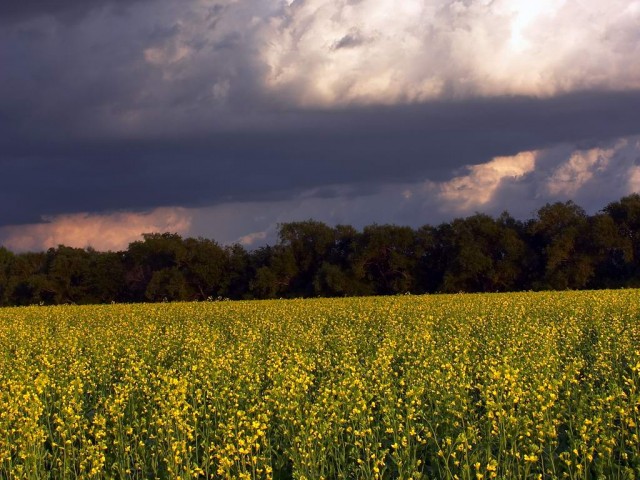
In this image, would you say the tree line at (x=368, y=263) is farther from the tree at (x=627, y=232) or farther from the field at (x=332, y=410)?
the field at (x=332, y=410)

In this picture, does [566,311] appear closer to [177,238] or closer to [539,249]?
[539,249]

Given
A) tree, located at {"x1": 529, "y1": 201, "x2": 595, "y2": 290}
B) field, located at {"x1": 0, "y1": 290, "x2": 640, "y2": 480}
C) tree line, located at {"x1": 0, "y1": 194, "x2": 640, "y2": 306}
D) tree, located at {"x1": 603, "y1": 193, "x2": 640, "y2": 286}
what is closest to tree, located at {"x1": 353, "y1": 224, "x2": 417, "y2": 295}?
tree line, located at {"x1": 0, "y1": 194, "x2": 640, "y2": 306}

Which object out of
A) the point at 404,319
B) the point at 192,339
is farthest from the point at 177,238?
the point at 192,339

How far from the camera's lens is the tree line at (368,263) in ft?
230

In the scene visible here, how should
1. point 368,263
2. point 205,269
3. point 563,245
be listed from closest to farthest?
point 563,245 < point 368,263 < point 205,269

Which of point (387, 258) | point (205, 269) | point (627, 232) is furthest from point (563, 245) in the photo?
point (205, 269)

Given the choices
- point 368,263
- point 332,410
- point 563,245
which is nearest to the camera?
point 332,410

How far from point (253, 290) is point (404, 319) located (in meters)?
48.3

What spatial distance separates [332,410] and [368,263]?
64918mm

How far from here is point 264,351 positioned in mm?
19578

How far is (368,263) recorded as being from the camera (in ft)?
251

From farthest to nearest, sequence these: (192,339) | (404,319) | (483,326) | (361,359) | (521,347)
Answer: (404,319)
(483,326)
(192,339)
(361,359)
(521,347)

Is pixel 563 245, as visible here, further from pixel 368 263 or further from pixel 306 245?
pixel 306 245

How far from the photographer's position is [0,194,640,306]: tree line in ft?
230
